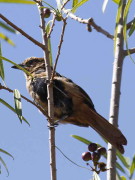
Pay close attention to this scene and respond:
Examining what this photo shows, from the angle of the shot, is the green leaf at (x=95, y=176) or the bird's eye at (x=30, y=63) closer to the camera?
the green leaf at (x=95, y=176)

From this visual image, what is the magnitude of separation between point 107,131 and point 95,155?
0.95 metres

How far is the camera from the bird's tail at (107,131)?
3426 millimetres

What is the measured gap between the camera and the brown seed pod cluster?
275 cm

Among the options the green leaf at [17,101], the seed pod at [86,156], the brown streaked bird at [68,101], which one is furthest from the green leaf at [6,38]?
the brown streaked bird at [68,101]

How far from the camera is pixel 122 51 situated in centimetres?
290

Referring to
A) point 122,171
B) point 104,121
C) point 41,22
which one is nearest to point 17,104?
point 41,22

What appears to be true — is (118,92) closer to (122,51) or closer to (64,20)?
(122,51)

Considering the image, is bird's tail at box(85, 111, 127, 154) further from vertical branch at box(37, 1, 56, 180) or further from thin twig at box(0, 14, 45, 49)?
thin twig at box(0, 14, 45, 49)

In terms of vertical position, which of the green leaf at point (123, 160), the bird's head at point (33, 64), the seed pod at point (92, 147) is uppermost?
the bird's head at point (33, 64)

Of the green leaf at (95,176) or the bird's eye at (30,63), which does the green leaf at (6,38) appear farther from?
the bird's eye at (30,63)

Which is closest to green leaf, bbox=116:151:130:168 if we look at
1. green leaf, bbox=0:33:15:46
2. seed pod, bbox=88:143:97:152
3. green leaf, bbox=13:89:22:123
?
seed pod, bbox=88:143:97:152

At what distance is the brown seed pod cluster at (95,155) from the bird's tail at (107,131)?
244 millimetres

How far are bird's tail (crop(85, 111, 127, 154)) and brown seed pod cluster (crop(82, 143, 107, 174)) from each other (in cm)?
24

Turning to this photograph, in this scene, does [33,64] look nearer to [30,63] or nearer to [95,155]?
[30,63]
